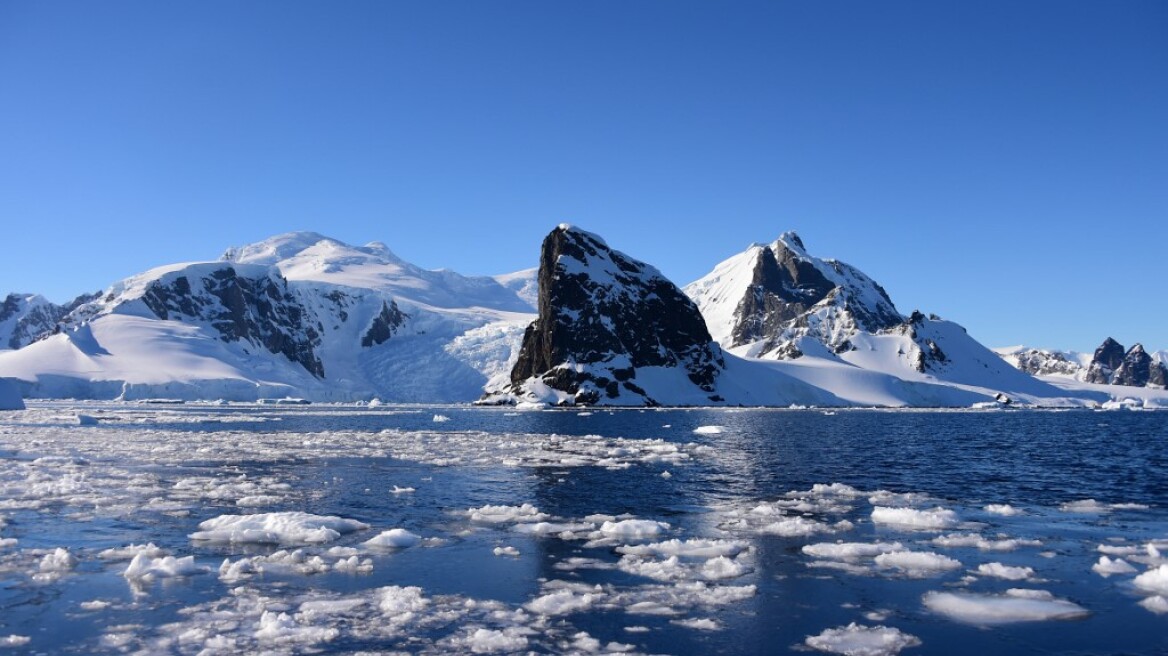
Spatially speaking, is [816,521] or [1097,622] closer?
[1097,622]

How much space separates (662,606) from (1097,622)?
26.1 ft

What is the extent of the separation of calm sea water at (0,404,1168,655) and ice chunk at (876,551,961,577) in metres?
0.48

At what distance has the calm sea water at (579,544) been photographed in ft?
47.1

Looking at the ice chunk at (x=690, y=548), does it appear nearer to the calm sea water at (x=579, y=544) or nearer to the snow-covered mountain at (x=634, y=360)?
Answer: the calm sea water at (x=579, y=544)

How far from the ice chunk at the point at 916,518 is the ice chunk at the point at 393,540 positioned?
14.2 metres

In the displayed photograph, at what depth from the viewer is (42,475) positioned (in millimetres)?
35062

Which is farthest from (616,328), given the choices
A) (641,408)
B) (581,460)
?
(581,460)

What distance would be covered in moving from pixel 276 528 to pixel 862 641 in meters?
16.4

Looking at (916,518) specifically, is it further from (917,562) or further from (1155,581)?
(1155,581)


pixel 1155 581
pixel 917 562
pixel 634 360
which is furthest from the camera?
pixel 634 360

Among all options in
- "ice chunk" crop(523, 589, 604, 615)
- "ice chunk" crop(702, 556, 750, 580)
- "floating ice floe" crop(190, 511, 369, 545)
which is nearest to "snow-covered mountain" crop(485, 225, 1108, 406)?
"floating ice floe" crop(190, 511, 369, 545)

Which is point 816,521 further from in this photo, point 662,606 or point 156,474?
point 156,474

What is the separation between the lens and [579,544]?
22047 mm

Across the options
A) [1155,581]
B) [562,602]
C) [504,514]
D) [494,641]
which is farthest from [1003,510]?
[494,641]
